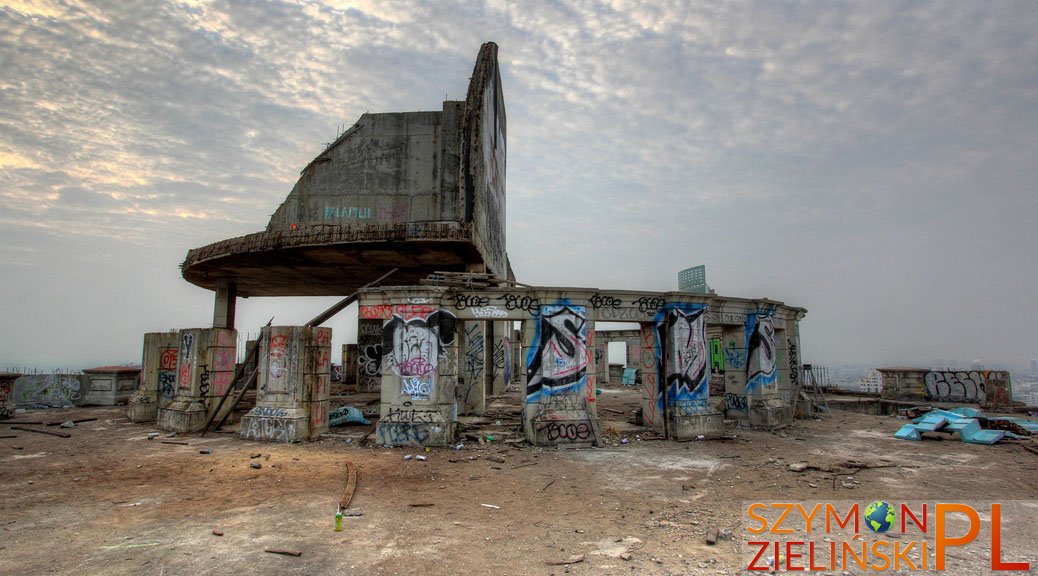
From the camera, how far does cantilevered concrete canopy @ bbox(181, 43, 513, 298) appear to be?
70.3ft

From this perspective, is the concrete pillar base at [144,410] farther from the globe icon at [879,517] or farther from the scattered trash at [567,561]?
the globe icon at [879,517]

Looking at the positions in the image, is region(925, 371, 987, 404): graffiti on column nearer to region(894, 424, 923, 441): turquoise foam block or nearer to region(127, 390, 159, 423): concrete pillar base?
region(894, 424, 923, 441): turquoise foam block

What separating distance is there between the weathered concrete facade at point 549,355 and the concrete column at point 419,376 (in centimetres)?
3

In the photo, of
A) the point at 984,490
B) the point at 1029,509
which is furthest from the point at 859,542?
the point at 984,490

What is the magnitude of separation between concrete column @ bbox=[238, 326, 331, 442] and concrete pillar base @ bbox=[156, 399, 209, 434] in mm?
3215

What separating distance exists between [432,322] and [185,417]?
1022 cm

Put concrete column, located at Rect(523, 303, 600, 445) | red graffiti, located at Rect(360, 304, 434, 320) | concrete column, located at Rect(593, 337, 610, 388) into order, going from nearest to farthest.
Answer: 1. concrete column, located at Rect(523, 303, 600, 445)
2. red graffiti, located at Rect(360, 304, 434, 320)
3. concrete column, located at Rect(593, 337, 610, 388)

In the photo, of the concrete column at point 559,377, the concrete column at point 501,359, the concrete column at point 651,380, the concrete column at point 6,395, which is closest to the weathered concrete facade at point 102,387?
the concrete column at point 6,395

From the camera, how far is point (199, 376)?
17.9 m

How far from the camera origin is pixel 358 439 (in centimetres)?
1491

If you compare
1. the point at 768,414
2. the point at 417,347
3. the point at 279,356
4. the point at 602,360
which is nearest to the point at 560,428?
the point at 417,347

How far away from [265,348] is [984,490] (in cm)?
1841

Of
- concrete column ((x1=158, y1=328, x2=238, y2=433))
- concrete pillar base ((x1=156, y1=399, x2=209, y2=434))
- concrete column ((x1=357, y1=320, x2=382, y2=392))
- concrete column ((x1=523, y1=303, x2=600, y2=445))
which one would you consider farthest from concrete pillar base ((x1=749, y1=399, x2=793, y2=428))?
concrete column ((x1=357, y1=320, x2=382, y2=392))

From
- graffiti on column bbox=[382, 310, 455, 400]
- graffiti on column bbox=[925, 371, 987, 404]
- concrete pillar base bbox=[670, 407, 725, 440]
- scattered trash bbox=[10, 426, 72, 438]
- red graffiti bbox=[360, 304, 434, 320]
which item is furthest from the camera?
graffiti on column bbox=[925, 371, 987, 404]
